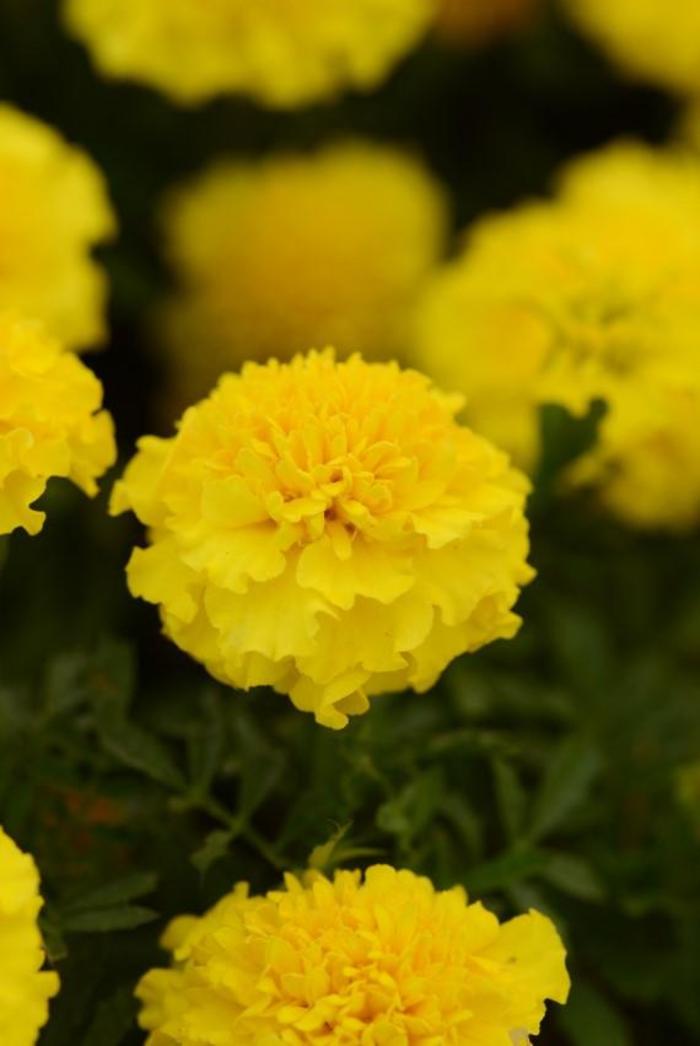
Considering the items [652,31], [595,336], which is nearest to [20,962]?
[595,336]

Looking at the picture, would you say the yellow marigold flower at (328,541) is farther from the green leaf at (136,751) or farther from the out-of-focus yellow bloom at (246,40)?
the out-of-focus yellow bloom at (246,40)

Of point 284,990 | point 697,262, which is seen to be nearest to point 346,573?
point 284,990

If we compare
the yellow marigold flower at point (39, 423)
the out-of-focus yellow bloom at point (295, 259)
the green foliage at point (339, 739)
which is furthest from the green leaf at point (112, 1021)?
the out-of-focus yellow bloom at point (295, 259)

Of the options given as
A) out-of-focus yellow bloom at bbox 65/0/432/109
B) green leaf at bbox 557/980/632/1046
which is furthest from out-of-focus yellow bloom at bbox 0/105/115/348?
green leaf at bbox 557/980/632/1046

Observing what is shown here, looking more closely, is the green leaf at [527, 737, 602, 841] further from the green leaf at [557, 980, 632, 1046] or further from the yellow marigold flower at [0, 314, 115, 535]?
the yellow marigold flower at [0, 314, 115, 535]

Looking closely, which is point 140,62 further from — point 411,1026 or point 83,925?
point 411,1026

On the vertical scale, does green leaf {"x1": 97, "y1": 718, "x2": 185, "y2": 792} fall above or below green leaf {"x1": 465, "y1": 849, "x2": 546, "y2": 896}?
above
